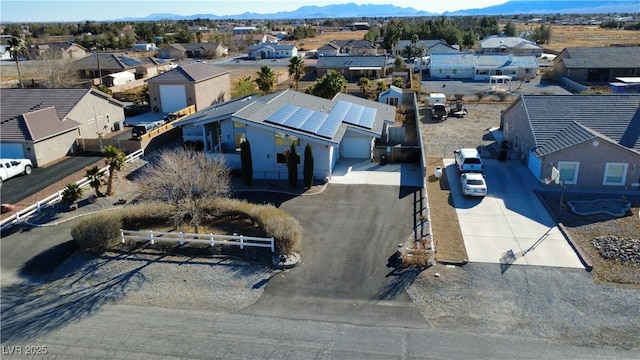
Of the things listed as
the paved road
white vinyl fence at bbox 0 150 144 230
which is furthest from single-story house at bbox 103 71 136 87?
white vinyl fence at bbox 0 150 144 230

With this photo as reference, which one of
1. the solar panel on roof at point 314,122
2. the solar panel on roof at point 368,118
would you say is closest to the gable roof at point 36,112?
the solar panel on roof at point 314,122

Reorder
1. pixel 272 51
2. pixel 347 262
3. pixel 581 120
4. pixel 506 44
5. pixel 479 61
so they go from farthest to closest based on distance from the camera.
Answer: pixel 272 51, pixel 506 44, pixel 479 61, pixel 581 120, pixel 347 262

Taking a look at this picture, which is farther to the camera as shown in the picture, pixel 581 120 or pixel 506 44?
pixel 506 44

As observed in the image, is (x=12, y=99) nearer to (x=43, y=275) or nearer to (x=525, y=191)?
(x=43, y=275)

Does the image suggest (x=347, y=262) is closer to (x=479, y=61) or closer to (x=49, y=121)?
(x=49, y=121)

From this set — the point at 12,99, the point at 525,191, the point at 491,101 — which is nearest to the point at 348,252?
the point at 525,191

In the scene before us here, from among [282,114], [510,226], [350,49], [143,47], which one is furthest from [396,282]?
[143,47]

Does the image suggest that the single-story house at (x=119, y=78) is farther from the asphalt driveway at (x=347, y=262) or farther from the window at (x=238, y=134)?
the asphalt driveway at (x=347, y=262)
